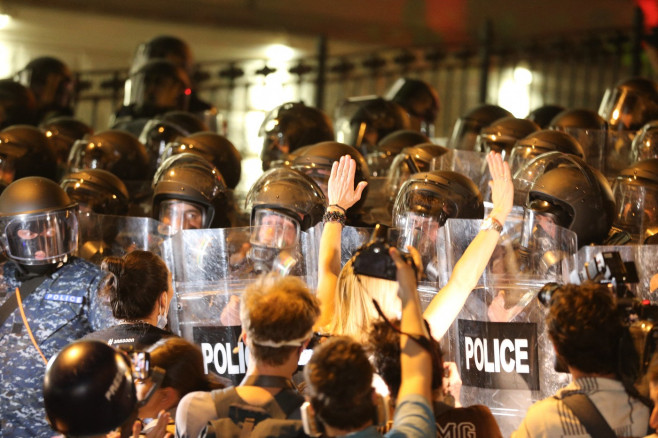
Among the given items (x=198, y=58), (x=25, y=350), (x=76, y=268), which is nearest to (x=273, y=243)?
(x=76, y=268)

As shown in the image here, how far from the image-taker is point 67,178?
4895 millimetres

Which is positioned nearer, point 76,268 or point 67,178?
point 76,268

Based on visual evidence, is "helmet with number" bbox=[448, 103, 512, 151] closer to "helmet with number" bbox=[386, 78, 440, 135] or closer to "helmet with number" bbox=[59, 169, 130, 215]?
"helmet with number" bbox=[386, 78, 440, 135]

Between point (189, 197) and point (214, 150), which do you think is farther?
point (214, 150)

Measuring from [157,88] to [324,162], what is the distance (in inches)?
108

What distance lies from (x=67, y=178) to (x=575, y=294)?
315cm

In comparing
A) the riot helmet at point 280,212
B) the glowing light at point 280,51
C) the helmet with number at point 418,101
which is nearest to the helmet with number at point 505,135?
the riot helmet at point 280,212

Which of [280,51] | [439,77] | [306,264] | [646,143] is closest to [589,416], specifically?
[306,264]

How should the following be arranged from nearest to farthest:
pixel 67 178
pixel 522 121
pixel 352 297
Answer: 1. pixel 352 297
2. pixel 67 178
3. pixel 522 121

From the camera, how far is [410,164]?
5.19 metres

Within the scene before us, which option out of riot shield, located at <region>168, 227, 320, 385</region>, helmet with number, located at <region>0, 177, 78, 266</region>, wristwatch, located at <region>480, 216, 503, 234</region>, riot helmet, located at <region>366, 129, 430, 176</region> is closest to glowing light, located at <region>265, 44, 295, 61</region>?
riot helmet, located at <region>366, 129, 430, 176</region>

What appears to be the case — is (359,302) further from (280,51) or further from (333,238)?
(280,51)

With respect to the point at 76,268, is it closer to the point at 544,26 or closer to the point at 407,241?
the point at 407,241

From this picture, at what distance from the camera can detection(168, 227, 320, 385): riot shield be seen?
3.62 m
